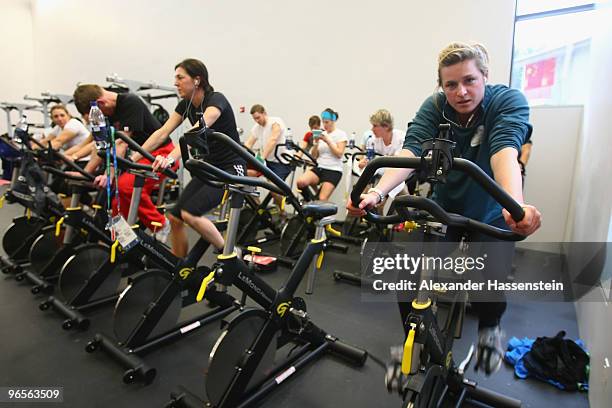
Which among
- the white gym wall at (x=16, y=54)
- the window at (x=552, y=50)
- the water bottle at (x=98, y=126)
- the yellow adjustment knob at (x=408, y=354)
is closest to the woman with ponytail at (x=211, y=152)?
the water bottle at (x=98, y=126)

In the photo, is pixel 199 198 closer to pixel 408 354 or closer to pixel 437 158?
pixel 408 354

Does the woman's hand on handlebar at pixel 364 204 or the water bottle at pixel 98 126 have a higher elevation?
the water bottle at pixel 98 126

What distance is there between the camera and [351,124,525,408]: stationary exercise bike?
0.91 meters

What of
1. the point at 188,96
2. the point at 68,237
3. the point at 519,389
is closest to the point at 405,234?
the point at 519,389

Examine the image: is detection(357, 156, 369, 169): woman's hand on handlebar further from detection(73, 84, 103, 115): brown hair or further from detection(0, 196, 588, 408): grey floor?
detection(73, 84, 103, 115): brown hair

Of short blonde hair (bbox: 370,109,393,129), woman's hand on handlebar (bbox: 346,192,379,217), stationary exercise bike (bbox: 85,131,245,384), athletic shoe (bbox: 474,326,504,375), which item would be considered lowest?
stationary exercise bike (bbox: 85,131,245,384)

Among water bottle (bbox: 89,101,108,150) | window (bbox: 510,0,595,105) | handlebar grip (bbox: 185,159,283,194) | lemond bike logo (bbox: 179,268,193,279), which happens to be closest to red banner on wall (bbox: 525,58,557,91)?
window (bbox: 510,0,595,105)

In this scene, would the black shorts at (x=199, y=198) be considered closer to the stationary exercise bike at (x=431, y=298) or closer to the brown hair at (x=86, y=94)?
the brown hair at (x=86, y=94)

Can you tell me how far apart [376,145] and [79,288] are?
3.14m

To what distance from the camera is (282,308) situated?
1.93 m

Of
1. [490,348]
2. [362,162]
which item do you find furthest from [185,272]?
[362,162]

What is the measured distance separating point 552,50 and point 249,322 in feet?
16.2

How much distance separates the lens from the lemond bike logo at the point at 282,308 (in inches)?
75.2

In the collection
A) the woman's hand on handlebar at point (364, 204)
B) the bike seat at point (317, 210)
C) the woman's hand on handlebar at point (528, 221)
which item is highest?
the woman's hand on handlebar at point (528, 221)
